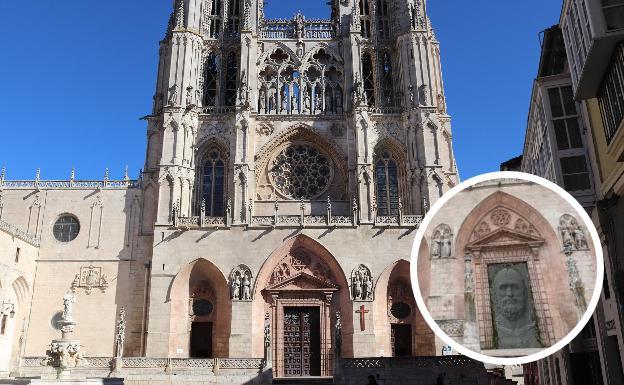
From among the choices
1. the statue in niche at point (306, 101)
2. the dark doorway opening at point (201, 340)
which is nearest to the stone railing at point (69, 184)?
the dark doorway opening at point (201, 340)

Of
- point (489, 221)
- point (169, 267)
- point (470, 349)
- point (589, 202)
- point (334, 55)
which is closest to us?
Answer: point (470, 349)

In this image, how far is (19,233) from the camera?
91.4 feet

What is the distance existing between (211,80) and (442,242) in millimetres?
30075

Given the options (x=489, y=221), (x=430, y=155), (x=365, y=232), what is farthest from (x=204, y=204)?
(x=489, y=221)

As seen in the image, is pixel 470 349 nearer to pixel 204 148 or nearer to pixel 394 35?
pixel 204 148

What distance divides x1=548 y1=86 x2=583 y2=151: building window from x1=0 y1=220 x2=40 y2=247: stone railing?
24.8 meters

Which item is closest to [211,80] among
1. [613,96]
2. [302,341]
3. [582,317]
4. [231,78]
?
[231,78]

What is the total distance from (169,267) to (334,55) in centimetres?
1672

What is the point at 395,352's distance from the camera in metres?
27.5

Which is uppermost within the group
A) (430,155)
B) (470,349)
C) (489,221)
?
(430,155)

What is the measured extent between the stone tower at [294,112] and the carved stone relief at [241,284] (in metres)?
2.81

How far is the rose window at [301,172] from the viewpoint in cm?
3161

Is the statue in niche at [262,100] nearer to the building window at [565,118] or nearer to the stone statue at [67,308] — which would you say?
the stone statue at [67,308]

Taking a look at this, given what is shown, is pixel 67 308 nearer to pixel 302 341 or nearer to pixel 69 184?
pixel 302 341
